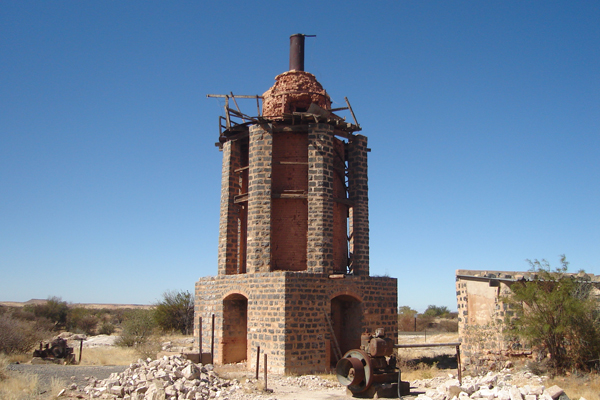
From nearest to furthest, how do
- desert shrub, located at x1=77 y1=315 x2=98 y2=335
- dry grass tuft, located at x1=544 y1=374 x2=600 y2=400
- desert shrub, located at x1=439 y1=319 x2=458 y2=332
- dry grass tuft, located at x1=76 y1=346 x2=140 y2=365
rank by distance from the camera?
dry grass tuft, located at x1=544 y1=374 x2=600 y2=400
dry grass tuft, located at x1=76 y1=346 x2=140 y2=365
desert shrub, located at x1=77 y1=315 x2=98 y2=335
desert shrub, located at x1=439 y1=319 x2=458 y2=332

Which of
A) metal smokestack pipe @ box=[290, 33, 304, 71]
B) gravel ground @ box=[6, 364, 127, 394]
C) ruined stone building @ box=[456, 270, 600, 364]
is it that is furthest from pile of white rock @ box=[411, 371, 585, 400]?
metal smokestack pipe @ box=[290, 33, 304, 71]

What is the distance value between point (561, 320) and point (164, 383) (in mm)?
9550

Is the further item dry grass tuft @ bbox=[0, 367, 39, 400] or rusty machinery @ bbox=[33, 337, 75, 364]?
rusty machinery @ bbox=[33, 337, 75, 364]

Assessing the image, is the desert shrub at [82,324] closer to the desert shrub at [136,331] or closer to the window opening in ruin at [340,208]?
the desert shrub at [136,331]

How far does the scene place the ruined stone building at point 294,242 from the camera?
1523cm

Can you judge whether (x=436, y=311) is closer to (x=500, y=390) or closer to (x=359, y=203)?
A: (x=359, y=203)

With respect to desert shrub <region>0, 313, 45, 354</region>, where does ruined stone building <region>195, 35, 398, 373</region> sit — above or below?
above

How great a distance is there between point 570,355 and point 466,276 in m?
3.30

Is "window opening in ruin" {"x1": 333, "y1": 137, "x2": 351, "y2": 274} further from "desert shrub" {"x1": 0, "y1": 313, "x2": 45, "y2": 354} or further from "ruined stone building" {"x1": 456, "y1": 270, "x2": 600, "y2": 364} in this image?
"desert shrub" {"x1": 0, "y1": 313, "x2": 45, "y2": 354}

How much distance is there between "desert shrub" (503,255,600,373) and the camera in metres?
12.1

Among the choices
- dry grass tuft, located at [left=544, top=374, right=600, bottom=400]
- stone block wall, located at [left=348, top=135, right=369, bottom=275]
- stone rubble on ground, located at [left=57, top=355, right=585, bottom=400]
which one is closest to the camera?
dry grass tuft, located at [left=544, top=374, right=600, bottom=400]

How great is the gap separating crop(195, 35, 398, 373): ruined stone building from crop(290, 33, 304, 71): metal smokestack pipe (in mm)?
38

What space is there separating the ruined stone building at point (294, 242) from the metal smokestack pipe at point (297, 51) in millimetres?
38

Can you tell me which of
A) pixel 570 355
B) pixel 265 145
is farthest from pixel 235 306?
pixel 570 355
